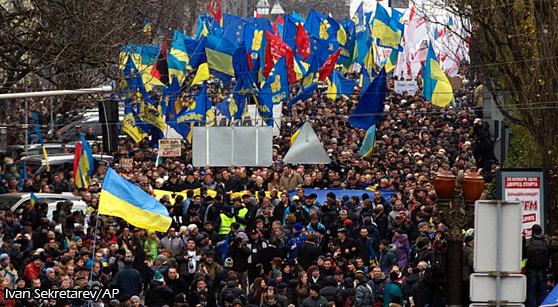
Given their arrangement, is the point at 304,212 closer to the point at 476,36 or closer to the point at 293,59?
the point at 476,36

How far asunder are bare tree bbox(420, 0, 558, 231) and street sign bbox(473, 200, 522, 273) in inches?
575

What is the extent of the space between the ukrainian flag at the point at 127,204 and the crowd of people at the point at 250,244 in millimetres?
574

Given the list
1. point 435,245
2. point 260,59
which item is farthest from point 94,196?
point 260,59

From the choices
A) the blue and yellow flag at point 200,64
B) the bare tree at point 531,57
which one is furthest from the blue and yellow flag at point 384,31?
the bare tree at point 531,57

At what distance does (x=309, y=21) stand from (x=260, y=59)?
1089 centimetres

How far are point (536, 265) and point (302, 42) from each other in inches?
1227

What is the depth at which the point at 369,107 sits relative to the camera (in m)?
38.0

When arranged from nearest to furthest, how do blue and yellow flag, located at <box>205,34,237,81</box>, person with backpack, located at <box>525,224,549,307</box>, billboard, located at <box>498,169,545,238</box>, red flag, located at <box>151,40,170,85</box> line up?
person with backpack, located at <box>525,224,549,307</box>
billboard, located at <box>498,169,545,238</box>
red flag, located at <box>151,40,170,85</box>
blue and yellow flag, located at <box>205,34,237,81</box>

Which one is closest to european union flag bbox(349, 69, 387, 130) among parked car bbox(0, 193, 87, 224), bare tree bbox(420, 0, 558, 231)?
parked car bbox(0, 193, 87, 224)

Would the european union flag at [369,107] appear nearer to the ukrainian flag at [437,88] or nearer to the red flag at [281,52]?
the ukrainian flag at [437,88]

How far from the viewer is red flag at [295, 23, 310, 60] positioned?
51719mm

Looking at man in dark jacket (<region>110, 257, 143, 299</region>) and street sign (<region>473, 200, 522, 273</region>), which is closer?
street sign (<region>473, 200, 522, 273</region>)

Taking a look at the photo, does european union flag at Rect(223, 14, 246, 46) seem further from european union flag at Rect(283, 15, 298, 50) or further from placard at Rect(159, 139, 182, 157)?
placard at Rect(159, 139, 182, 157)

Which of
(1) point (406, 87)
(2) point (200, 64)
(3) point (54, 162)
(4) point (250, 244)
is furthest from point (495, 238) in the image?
(1) point (406, 87)
